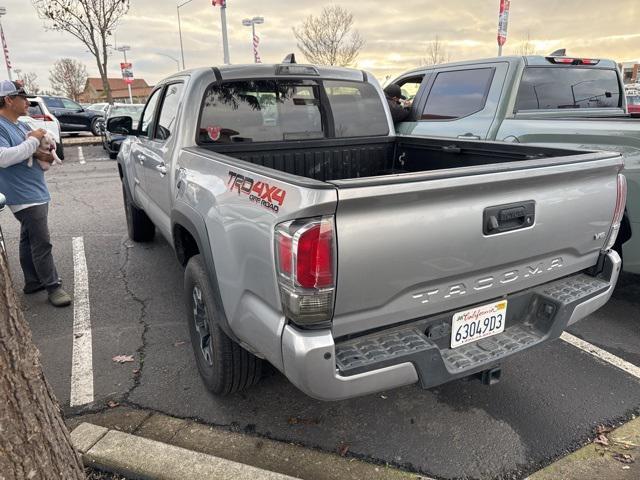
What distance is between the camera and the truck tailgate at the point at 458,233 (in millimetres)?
1865

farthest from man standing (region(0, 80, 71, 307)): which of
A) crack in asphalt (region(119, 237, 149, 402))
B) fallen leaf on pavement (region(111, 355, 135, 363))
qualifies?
fallen leaf on pavement (region(111, 355, 135, 363))

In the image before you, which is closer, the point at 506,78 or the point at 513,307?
the point at 513,307

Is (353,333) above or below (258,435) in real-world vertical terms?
above

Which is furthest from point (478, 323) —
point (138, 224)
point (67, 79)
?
point (67, 79)

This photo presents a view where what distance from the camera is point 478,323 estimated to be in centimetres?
232

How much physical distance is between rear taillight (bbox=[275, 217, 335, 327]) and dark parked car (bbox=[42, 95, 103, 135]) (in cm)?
1867

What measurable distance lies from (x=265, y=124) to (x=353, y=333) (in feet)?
6.94

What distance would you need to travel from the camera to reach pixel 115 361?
11.0 feet

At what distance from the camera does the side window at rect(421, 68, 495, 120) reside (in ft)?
16.7

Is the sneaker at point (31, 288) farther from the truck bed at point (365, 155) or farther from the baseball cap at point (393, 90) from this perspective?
the baseball cap at point (393, 90)

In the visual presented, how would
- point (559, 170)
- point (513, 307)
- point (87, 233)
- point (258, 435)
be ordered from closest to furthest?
point (559, 170) < point (513, 307) < point (258, 435) < point (87, 233)

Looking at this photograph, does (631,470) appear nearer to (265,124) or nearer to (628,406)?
(628,406)

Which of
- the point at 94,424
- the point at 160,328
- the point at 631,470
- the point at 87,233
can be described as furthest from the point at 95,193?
the point at 631,470

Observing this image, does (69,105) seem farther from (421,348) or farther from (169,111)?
(421,348)
